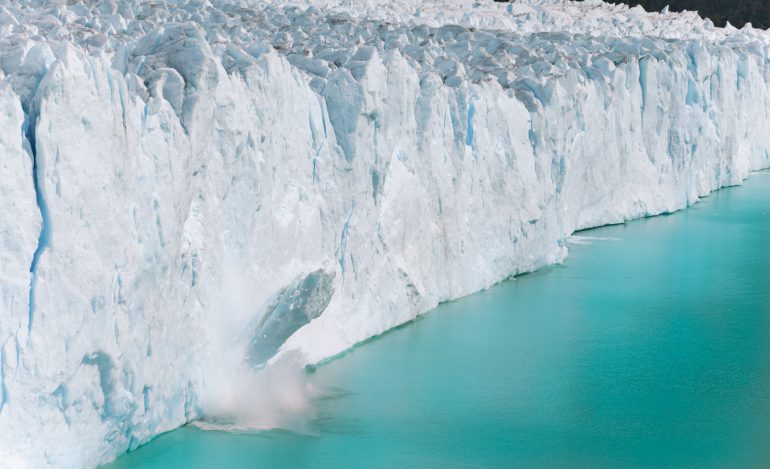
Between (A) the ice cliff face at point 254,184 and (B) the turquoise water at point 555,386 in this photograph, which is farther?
(B) the turquoise water at point 555,386

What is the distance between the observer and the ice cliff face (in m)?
4.64

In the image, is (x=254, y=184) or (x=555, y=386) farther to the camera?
(x=555, y=386)

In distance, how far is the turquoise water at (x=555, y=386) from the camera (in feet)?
18.4

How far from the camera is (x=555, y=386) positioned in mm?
6727

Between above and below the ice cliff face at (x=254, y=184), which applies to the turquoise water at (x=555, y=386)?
below

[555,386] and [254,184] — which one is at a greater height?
[254,184]

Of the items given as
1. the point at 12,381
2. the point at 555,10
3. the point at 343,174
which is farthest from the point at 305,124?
the point at 555,10

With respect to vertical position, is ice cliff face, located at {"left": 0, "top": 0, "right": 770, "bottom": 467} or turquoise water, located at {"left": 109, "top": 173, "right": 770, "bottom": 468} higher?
ice cliff face, located at {"left": 0, "top": 0, "right": 770, "bottom": 467}

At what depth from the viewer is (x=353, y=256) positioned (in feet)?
23.8

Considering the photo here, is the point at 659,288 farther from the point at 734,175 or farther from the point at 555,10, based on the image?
the point at 555,10

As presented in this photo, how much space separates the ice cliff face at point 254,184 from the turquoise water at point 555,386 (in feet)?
1.06

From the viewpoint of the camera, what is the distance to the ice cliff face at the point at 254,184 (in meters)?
4.64

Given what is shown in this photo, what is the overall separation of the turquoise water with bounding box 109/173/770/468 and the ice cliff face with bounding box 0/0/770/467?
32 centimetres

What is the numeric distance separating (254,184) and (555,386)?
2.08m
